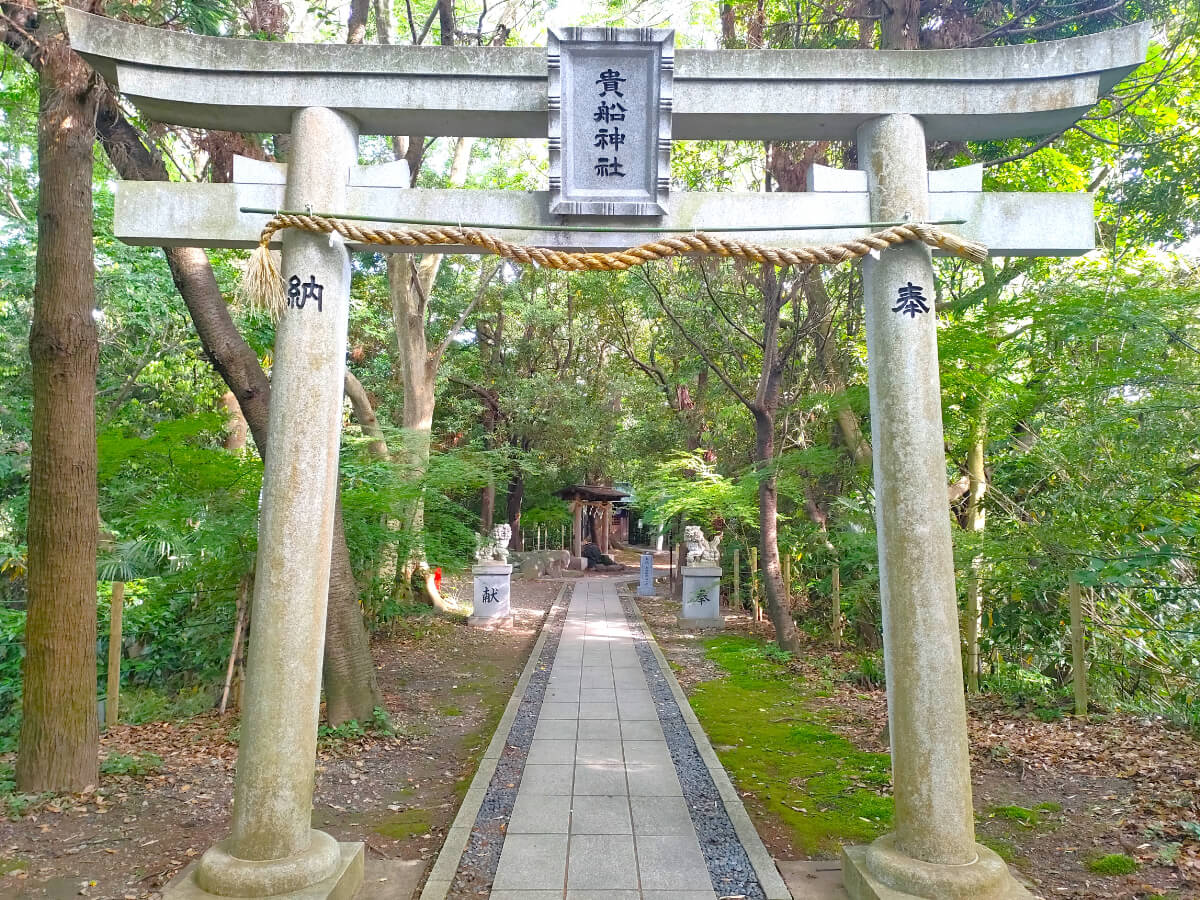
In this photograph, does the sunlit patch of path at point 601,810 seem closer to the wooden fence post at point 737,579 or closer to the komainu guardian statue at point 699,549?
the komainu guardian statue at point 699,549

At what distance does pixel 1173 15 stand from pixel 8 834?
13.1 metres

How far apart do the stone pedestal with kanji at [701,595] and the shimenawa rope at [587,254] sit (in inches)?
422

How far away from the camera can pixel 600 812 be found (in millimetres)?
5008

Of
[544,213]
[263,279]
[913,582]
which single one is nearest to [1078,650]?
[913,582]

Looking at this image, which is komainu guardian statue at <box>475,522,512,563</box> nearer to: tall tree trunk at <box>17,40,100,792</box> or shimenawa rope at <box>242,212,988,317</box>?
tall tree trunk at <box>17,40,100,792</box>

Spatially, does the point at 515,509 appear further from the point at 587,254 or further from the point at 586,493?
the point at 587,254

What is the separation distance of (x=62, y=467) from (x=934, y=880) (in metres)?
5.95

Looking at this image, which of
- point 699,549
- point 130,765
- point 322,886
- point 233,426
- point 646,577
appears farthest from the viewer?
point 646,577

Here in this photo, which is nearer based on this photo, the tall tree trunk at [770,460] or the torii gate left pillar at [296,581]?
the torii gate left pillar at [296,581]

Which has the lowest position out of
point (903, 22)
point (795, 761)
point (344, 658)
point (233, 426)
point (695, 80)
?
point (795, 761)

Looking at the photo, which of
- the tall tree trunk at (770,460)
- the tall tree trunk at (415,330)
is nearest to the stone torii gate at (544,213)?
the tall tree trunk at (770,460)

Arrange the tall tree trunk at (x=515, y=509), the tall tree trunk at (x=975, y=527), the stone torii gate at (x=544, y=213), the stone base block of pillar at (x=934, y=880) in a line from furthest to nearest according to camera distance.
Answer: the tall tree trunk at (x=515, y=509) < the tall tree trunk at (x=975, y=527) < the stone torii gate at (x=544, y=213) < the stone base block of pillar at (x=934, y=880)

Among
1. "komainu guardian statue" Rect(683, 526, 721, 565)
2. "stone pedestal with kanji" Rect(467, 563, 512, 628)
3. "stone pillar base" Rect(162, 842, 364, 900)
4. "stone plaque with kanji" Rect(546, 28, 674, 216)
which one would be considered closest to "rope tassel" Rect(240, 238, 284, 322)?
"stone plaque with kanji" Rect(546, 28, 674, 216)

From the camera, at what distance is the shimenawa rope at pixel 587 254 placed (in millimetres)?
3842
